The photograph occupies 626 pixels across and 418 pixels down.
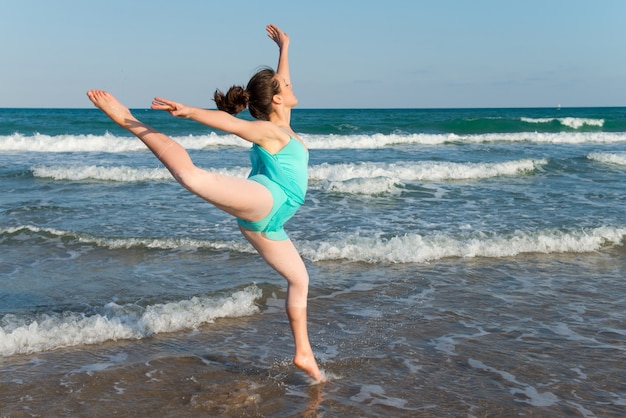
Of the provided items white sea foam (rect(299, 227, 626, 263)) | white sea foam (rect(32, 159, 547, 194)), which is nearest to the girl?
white sea foam (rect(299, 227, 626, 263))

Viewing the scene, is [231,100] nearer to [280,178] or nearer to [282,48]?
[280,178]

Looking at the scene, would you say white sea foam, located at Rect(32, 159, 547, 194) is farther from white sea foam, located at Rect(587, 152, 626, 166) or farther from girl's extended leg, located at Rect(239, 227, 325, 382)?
girl's extended leg, located at Rect(239, 227, 325, 382)

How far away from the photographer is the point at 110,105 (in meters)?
3.95

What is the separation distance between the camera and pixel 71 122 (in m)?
38.7

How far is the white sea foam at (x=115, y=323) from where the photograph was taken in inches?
216

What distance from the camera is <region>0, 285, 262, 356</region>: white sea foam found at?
216 inches

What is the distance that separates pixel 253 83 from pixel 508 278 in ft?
14.9

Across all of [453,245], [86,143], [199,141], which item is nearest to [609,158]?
[453,245]

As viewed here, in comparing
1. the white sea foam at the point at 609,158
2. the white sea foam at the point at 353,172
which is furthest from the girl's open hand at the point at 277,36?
the white sea foam at the point at 609,158

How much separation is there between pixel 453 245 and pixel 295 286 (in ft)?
15.5

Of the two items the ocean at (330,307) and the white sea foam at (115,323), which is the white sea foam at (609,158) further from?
the white sea foam at (115,323)

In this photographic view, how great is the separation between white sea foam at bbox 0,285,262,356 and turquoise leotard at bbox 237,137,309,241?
1961mm

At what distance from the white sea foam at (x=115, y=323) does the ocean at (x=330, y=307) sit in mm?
20

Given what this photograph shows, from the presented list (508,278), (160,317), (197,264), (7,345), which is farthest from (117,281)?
(508,278)
